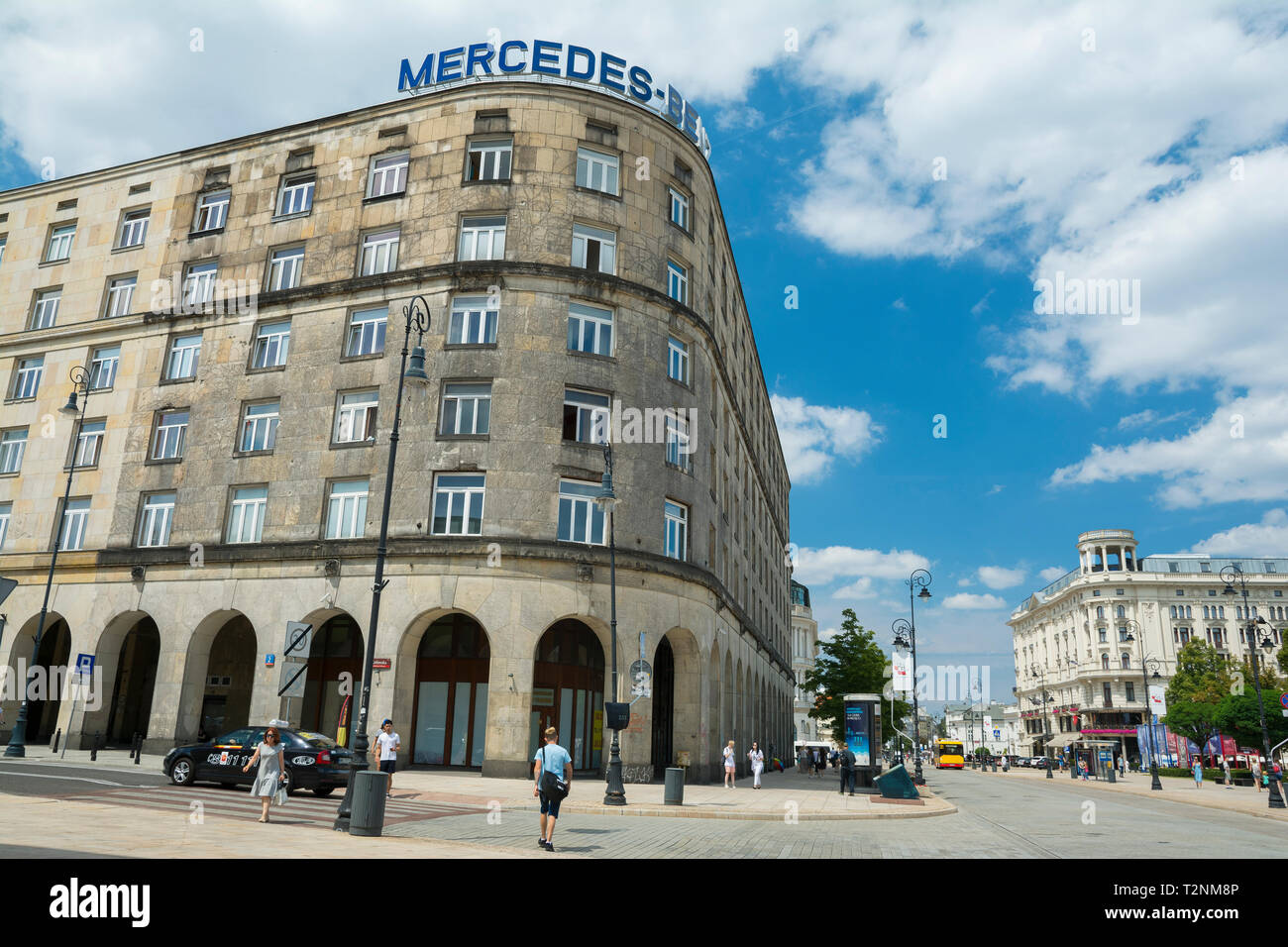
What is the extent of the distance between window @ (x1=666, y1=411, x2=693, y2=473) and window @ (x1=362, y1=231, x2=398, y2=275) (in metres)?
12.9

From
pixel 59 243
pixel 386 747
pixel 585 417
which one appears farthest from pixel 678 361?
pixel 59 243

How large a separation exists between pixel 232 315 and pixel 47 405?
11.3m

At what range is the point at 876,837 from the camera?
17750 millimetres

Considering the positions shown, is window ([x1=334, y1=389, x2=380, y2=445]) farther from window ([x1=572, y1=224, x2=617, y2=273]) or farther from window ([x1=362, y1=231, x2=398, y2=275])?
window ([x1=572, y1=224, x2=617, y2=273])

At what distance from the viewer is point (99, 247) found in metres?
40.5

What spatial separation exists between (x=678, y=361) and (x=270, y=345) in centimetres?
1726

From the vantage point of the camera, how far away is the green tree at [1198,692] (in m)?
72.6

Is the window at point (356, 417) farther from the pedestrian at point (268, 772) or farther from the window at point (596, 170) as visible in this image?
the pedestrian at point (268, 772)

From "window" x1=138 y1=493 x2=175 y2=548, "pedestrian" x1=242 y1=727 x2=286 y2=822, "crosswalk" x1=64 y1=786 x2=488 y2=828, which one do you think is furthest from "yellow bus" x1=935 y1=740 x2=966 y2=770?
"pedestrian" x1=242 y1=727 x2=286 y2=822

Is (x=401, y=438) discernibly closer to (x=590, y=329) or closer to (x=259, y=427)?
(x=259, y=427)

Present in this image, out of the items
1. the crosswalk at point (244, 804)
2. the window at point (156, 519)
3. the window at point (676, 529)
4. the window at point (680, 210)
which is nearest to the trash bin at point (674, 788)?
the crosswalk at point (244, 804)

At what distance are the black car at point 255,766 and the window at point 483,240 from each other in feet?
63.0

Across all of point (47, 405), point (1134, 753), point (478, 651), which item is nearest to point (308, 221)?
point (47, 405)
